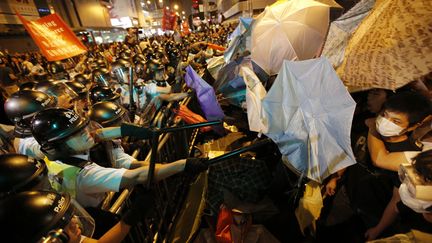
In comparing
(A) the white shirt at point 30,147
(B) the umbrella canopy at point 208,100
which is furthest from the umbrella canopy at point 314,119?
(A) the white shirt at point 30,147

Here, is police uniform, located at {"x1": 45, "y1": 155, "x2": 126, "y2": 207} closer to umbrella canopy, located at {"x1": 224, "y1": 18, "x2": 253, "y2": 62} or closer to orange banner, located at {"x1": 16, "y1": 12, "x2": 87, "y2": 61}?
umbrella canopy, located at {"x1": 224, "y1": 18, "x2": 253, "y2": 62}

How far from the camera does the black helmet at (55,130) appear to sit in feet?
6.65

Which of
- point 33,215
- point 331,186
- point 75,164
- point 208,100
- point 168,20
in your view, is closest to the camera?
point 33,215

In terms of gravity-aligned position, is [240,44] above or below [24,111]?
above

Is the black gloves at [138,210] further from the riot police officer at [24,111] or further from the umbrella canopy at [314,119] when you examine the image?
the riot police officer at [24,111]

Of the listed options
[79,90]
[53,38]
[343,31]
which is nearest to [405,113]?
[343,31]

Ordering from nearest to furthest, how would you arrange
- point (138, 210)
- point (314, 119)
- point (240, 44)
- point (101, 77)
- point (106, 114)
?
point (138, 210), point (314, 119), point (106, 114), point (240, 44), point (101, 77)

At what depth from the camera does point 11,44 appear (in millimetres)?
18375

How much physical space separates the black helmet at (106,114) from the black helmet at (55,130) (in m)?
0.94

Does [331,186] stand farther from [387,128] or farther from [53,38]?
[53,38]

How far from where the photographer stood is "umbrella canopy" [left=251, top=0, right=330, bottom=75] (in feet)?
14.6

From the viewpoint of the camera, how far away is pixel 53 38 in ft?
18.8

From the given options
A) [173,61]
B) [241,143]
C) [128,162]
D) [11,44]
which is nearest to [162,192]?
[128,162]

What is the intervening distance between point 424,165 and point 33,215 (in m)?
2.55
